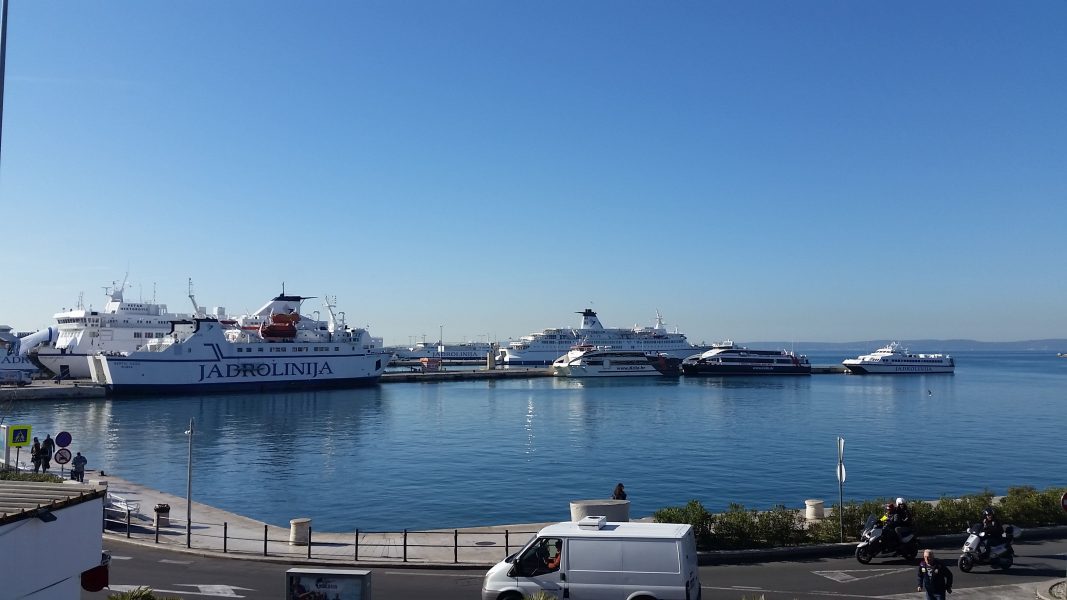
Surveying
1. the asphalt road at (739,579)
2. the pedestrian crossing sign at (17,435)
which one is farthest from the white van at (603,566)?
the pedestrian crossing sign at (17,435)

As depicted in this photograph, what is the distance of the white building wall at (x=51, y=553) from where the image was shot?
7.22 m

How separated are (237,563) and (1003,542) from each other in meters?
14.8

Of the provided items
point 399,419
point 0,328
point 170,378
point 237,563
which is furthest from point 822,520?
point 0,328

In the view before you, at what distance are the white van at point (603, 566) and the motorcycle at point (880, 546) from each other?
542 cm

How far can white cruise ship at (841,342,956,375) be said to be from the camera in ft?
411

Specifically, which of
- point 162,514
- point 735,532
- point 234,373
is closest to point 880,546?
point 735,532

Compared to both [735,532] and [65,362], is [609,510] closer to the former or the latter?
[735,532]

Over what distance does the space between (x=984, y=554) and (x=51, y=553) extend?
14.5m

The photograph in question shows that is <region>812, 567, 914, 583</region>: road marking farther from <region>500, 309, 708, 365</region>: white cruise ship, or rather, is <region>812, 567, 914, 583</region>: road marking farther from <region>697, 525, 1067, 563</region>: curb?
<region>500, 309, 708, 365</region>: white cruise ship

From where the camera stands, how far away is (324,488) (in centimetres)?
3111

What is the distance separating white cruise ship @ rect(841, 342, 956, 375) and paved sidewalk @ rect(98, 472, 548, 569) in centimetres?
12294

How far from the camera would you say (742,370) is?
11969 centimetres

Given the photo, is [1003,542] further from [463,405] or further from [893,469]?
[463,405]

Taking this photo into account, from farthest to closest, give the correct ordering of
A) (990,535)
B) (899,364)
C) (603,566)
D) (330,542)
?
1. (899,364)
2. (330,542)
3. (990,535)
4. (603,566)
